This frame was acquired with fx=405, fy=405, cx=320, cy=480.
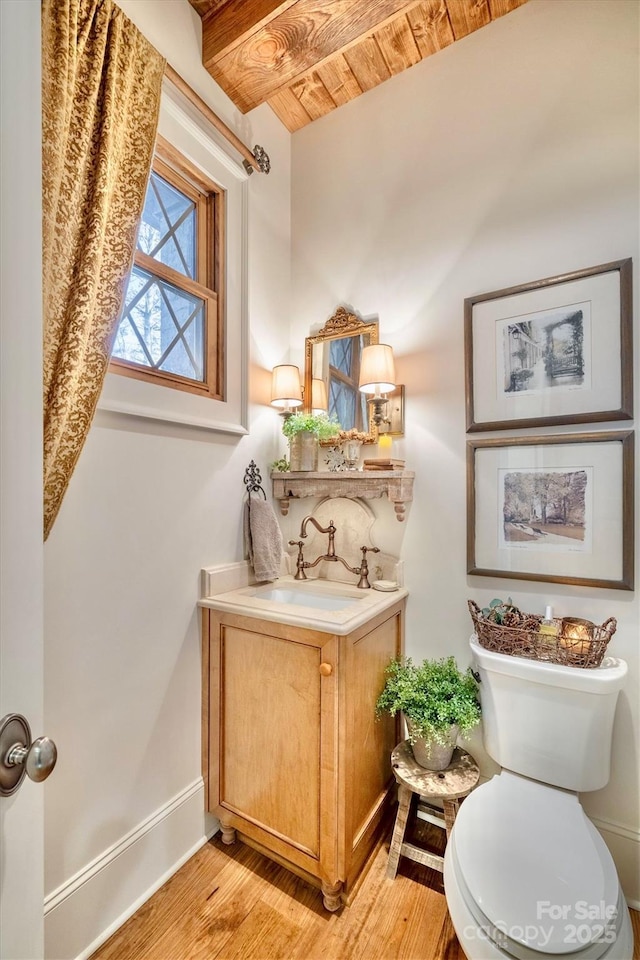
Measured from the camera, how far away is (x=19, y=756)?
54 centimetres

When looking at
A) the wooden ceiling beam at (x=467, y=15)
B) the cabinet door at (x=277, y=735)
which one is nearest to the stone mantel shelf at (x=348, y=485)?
the cabinet door at (x=277, y=735)

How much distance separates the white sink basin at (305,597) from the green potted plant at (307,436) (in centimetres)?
54

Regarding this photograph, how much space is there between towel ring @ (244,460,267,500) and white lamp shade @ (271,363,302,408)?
0.32 metres

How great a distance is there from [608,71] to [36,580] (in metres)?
2.18

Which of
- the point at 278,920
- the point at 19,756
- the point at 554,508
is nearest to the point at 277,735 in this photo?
the point at 278,920

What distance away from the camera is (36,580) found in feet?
1.99

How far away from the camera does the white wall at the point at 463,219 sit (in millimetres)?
1329

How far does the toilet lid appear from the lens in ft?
2.61

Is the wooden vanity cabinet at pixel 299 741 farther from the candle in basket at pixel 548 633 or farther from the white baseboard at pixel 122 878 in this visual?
the candle in basket at pixel 548 633

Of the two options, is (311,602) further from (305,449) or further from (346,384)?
(346,384)

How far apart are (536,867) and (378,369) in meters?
1.54

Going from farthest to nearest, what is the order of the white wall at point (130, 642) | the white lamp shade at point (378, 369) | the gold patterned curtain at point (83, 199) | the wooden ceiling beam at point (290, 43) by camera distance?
the white lamp shade at point (378, 369), the wooden ceiling beam at point (290, 43), the white wall at point (130, 642), the gold patterned curtain at point (83, 199)

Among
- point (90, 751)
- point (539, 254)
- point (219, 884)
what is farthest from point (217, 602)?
point (539, 254)

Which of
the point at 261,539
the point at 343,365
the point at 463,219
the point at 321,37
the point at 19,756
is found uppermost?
the point at 321,37
